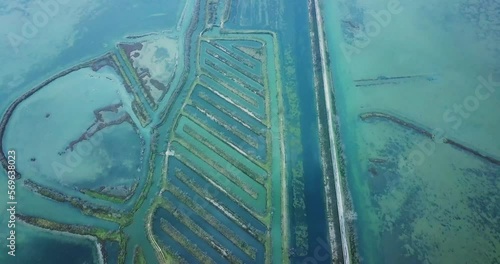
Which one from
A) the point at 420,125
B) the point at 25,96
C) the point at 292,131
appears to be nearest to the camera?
the point at 420,125

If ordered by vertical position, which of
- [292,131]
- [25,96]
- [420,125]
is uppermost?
[420,125]

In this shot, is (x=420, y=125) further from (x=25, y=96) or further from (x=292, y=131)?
(x=25, y=96)

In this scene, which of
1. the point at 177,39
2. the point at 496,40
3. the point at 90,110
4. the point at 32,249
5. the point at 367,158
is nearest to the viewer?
the point at 32,249

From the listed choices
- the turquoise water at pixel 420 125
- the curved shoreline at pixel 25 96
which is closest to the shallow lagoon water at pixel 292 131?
the turquoise water at pixel 420 125

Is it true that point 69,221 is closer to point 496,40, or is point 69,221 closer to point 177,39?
point 177,39

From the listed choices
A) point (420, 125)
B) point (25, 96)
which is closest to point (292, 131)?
point (420, 125)

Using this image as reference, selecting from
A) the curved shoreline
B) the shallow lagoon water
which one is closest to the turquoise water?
the shallow lagoon water

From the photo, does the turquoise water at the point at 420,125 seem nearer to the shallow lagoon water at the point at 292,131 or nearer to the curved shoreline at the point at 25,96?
the shallow lagoon water at the point at 292,131

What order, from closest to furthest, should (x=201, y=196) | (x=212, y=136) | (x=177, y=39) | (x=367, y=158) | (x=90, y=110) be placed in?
(x=201, y=196)
(x=367, y=158)
(x=212, y=136)
(x=90, y=110)
(x=177, y=39)

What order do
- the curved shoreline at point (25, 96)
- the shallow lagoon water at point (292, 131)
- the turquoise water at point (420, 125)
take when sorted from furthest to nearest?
the curved shoreline at point (25, 96)
the shallow lagoon water at point (292, 131)
the turquoise water at point (420, 125)

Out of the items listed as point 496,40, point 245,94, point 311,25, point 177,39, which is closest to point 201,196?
point 245,94

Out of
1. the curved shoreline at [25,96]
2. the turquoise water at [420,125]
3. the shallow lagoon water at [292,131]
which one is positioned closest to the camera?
the turquoise water at [420,125]
